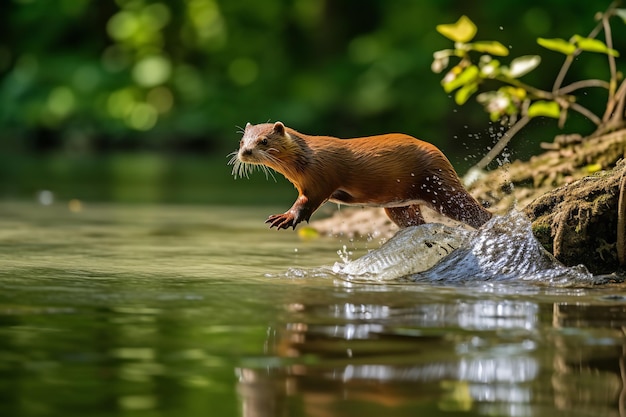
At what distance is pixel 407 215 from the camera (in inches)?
230

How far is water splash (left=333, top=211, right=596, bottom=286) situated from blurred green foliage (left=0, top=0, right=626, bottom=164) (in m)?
15.2

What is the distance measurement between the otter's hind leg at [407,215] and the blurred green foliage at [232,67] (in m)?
14.6

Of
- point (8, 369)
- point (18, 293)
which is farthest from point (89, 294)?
point (8, 369)

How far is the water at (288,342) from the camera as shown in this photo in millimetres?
2494

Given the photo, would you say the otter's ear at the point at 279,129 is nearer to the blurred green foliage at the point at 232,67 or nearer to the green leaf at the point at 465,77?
the green leaf at the point at 465,77

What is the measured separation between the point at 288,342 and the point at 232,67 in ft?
78.8

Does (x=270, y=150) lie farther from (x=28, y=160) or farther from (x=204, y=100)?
(x=204, y=100)

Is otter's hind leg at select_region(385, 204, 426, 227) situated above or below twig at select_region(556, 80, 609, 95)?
below

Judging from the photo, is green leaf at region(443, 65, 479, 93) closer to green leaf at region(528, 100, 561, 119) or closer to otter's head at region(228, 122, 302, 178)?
green leaf at region(528, 100, 561, 119)

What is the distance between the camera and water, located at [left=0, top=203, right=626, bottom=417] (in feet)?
8.18

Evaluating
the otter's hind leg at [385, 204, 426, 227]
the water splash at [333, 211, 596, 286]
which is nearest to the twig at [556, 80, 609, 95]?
the otter's hind leg at [385, 204, 426, 227]

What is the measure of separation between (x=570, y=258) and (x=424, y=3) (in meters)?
19.7

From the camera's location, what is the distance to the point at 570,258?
498 cm

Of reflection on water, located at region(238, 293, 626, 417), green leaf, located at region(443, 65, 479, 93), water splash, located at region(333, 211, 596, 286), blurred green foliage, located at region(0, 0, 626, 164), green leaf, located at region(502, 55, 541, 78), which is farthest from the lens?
blurred green foliage, located at region(0, 0, 626, 164)
